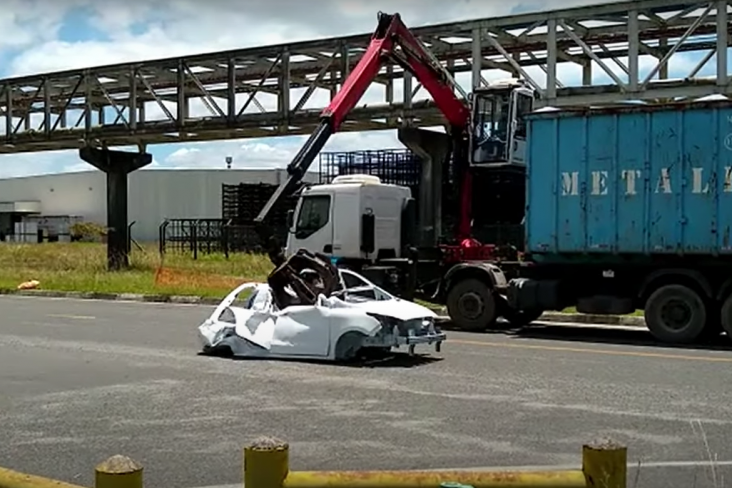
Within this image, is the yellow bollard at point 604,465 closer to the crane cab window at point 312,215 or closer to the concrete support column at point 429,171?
the crane cab window at point 312,215

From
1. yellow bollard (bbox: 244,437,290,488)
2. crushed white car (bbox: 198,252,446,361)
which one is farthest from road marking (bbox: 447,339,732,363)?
yellow bollard (bbox: 244,437,290,488)

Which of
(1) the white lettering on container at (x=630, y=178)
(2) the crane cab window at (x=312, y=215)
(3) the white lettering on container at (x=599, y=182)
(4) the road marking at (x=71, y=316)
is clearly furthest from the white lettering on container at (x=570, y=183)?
(4) the road marking at (x=71, y=316)

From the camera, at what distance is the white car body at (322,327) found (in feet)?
43.2

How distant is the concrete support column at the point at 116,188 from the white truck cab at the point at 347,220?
18.6m

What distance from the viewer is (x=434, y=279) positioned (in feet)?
63.5

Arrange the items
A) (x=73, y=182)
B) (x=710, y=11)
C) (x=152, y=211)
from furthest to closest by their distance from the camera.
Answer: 1. (x=73, y=182)
2. (x=152, y=211)
3. (x=710, y=11)

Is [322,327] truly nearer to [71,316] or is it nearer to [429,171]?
[71,316]

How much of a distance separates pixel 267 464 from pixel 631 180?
13.8m

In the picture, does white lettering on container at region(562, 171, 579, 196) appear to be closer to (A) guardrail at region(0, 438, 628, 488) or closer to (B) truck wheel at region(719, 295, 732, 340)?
(B) truck wheel at region(719, 295, 732, 340)

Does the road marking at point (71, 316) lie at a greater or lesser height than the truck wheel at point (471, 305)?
lesser

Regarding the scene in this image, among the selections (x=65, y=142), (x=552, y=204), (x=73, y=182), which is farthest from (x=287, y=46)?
(x=73, y=182)

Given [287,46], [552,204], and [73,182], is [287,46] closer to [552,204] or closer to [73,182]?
[552,204]

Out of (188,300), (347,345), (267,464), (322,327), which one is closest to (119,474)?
Result: (267,464)

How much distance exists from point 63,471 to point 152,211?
3493 inches
